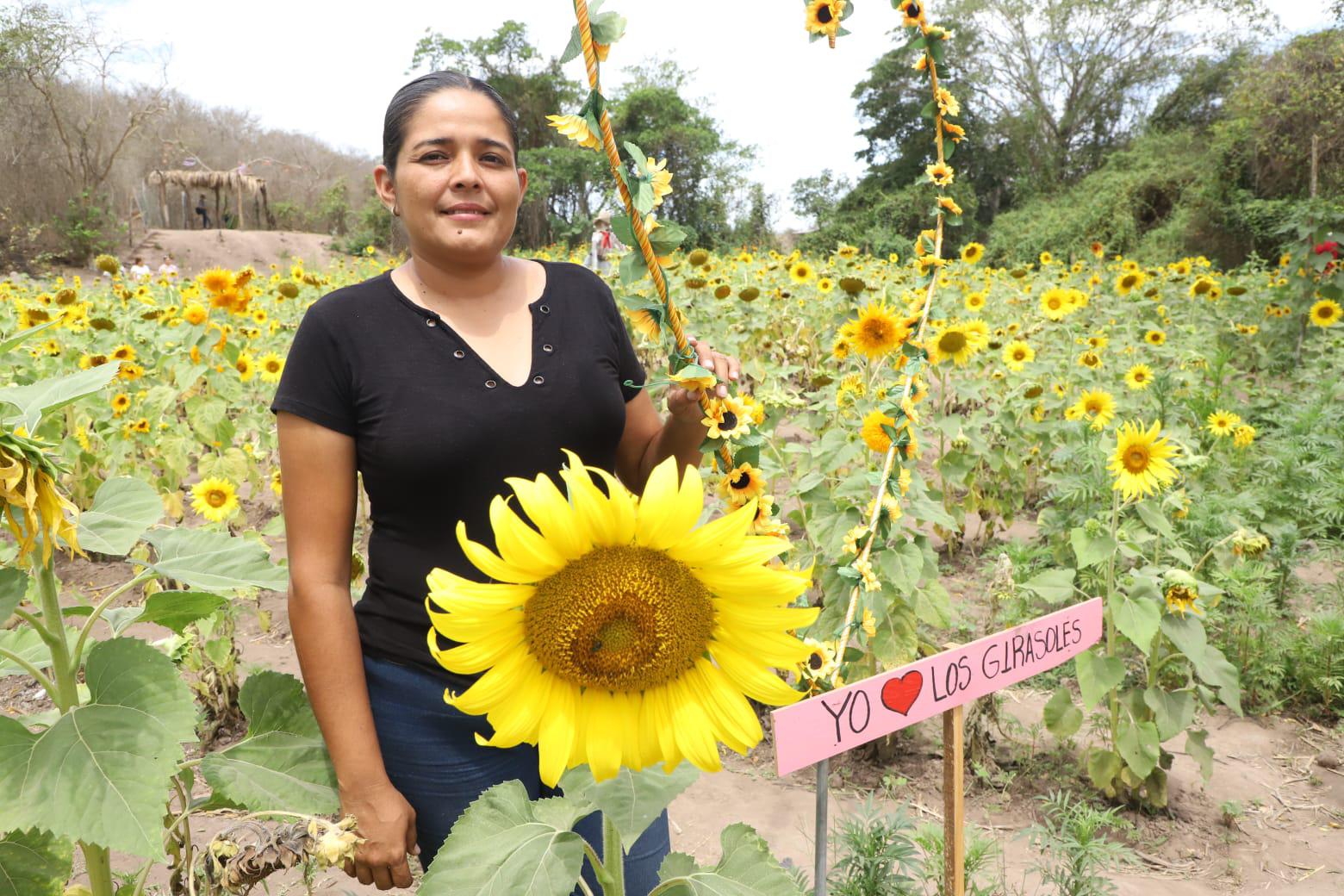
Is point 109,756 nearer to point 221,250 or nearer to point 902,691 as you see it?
point 902,691

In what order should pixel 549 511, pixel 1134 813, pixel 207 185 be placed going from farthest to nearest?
pixel 207 185 < pixel 1134 813 < pixel 549 511

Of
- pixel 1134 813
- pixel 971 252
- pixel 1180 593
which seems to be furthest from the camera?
pixel 971 252

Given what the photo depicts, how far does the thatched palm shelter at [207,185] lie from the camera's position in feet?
86.9

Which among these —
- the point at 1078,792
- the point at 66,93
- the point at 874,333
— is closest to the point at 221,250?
the point at 66,93

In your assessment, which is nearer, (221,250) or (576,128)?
(576,128)

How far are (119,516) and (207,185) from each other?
1201 inches

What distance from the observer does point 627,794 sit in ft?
2.88

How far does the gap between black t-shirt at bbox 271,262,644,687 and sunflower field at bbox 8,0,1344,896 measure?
169 mm

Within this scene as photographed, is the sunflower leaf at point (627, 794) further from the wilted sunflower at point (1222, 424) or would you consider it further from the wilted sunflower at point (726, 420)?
the wilted sunflower at point (1222, 424)

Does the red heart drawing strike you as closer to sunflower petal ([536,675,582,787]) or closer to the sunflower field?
the sunflower field

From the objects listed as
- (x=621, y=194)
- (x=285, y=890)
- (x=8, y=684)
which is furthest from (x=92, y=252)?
(x=621, y=194)

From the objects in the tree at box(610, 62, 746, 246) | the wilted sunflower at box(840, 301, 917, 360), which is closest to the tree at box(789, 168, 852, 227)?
the tree at box(610, 62, 746, 246)

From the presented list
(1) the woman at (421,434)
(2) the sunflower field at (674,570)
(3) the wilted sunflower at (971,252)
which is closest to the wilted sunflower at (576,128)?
(2) the sunflower field at (674,570)

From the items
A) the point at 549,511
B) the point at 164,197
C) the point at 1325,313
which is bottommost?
the point at 549,511
